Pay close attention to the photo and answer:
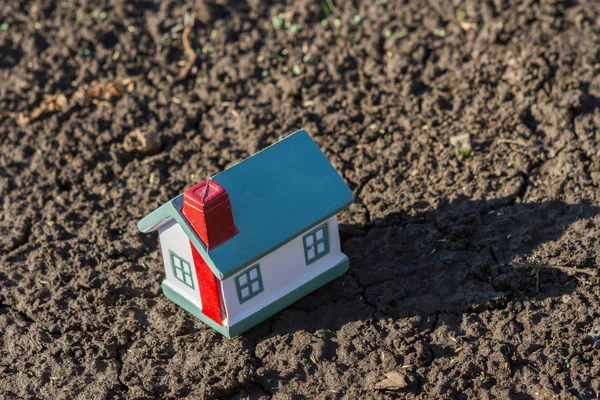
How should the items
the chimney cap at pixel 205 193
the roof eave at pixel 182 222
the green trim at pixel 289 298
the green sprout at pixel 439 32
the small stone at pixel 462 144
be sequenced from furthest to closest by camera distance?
the green sprout at pixel 439 32
the small stone at pixel 462 144
the green trim at pixel 289 298
the roof eave at pixel 182 222
the chimney cap at pixel 205 193

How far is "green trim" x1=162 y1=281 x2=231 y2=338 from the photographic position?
536 centimetres

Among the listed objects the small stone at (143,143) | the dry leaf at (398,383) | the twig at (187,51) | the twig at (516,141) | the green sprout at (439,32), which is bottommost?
the dry leaf at (398,383)

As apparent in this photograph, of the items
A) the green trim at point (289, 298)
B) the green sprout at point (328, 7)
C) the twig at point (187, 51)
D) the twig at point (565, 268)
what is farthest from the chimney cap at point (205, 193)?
the green sprout at point (328, 7)

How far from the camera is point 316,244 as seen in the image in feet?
18.1

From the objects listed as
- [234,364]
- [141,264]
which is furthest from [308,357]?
[141,264]

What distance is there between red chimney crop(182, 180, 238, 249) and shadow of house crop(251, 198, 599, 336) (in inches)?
31.8

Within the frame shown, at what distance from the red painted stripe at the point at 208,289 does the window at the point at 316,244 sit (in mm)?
598

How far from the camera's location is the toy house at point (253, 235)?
497 centimetres

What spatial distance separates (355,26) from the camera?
25.0 ft

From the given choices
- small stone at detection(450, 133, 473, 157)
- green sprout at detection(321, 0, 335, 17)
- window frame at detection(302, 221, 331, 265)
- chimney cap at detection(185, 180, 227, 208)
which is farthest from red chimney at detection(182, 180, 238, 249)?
green sprout at detection(321, 0, 335, 17)

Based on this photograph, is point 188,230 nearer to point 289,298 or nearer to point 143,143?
point 289,298

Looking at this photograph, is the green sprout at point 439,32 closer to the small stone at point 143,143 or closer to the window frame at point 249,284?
the small stone at point 143,143

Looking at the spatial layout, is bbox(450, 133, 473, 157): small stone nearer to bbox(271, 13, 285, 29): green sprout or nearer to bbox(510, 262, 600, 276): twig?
bbox(510, 262, 600, 276): twig

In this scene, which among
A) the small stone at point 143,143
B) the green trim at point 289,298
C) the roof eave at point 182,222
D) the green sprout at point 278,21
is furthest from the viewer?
the green sprout at point 278,21
